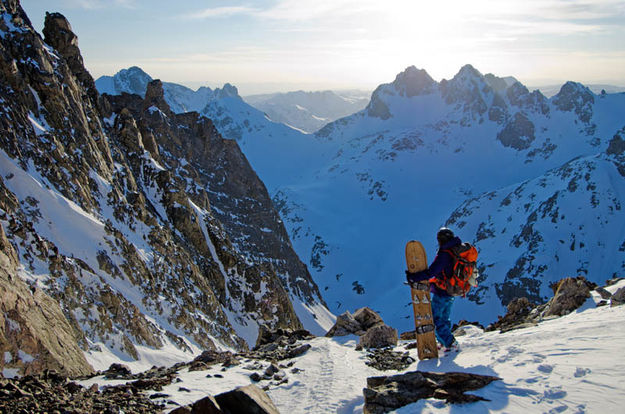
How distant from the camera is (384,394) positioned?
7.95 m

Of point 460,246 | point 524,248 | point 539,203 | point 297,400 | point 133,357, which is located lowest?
point 524,248

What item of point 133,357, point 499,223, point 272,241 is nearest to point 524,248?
point 499,223

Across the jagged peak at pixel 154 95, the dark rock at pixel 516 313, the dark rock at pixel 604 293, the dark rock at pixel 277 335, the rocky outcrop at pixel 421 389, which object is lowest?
the dark rock at pixel 277 335

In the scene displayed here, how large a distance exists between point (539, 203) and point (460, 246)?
635ft

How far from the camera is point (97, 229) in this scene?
32594 mm

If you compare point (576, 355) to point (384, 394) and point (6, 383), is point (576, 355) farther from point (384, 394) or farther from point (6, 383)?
point (6, 383)

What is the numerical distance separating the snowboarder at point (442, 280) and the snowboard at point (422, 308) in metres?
0.17

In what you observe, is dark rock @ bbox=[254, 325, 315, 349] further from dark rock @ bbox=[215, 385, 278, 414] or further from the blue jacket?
dark rock @ bbox=[215, 385, 278, 414]

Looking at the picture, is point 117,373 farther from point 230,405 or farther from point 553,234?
point 553,234

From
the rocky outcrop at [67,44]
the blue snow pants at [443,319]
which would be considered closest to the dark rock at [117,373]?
the blue snow pants at [443,319]

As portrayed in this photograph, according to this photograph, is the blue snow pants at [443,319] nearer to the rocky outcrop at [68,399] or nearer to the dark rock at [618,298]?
the dark rock at [618,298]

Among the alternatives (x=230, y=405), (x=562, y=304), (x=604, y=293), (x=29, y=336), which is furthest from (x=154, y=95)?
(x=230, y=405)

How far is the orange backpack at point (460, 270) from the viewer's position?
1062 centimetres

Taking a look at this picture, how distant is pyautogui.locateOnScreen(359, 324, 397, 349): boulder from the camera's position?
14.3 metres
